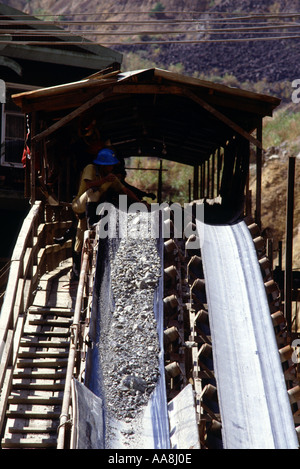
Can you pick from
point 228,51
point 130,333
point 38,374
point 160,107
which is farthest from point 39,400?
point 228,51

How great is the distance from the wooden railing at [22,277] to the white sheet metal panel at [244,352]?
8.59ft

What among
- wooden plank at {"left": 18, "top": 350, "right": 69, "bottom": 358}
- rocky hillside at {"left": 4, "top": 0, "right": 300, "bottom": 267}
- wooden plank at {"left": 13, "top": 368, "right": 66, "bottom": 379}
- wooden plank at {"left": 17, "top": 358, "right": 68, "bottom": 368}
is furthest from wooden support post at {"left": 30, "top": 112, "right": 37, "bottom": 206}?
rocky hillside at {"left": 4, "top": 0, "right": 300, "bottom": 267}

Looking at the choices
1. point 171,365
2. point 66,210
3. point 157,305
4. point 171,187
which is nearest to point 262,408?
point 171,365

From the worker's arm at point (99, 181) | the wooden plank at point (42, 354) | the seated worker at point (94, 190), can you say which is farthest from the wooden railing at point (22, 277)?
the worker's arm at point (99, 181)

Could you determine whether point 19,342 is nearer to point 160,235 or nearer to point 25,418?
point 25,418

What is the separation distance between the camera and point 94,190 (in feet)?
37.8

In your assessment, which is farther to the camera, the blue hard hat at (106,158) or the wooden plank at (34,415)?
the blue hard hat at (106,158)

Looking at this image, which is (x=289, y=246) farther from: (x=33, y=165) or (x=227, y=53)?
(x=227, y=53)

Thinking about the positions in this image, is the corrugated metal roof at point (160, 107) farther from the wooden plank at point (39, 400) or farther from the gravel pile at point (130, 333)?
the wooden plank at point (39, 400)

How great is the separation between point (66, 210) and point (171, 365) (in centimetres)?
853

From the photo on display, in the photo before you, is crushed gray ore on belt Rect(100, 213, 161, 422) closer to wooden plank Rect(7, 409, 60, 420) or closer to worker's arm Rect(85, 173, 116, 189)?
wooden plank Rect(7, 409, 60, 420)

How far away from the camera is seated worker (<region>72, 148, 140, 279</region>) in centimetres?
1139

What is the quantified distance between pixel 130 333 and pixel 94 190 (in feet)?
12.1

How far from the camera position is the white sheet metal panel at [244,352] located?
7.67m
